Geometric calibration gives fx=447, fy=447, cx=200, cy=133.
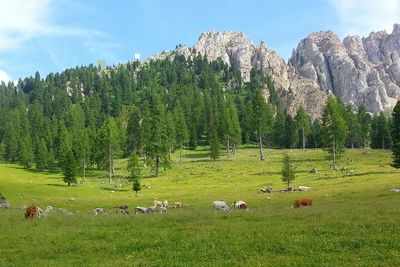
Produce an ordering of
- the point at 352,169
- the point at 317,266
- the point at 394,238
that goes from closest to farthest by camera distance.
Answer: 1. the point at 317,266
2. the point at 394,238
3. the point at 352,169

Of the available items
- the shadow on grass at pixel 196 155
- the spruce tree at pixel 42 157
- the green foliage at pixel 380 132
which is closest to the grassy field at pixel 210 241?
the spruce tree at pixel 42 157

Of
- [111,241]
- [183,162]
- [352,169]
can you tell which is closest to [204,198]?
[111,241]

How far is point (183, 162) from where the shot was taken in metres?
131

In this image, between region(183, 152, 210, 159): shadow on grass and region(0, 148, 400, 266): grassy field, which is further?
region(183, 152, 210, 159): shadow on grass

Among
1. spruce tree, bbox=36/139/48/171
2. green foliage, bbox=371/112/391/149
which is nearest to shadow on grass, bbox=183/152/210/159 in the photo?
spruce tree, bbox=36/139/48/171

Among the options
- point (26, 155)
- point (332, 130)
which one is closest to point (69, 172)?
point (26, 155)

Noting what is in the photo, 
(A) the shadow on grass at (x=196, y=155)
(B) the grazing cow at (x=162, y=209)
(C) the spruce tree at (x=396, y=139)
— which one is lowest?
(B) the grazing cow at (x=162, y=209)

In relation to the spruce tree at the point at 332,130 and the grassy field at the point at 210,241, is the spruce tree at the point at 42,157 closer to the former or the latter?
the spruce tree at the point at 332,130

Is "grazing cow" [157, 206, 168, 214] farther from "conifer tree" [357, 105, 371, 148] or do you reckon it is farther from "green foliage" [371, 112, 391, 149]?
"green foliage" [371, 112, 391, 149]

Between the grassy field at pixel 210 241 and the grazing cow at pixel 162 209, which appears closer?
the grassy field at pixel 210 241

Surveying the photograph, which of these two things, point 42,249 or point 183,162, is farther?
point 183,162

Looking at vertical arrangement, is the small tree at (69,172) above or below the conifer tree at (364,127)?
below

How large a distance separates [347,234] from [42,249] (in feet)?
46.4

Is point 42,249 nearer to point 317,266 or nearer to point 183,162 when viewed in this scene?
point 317,266
